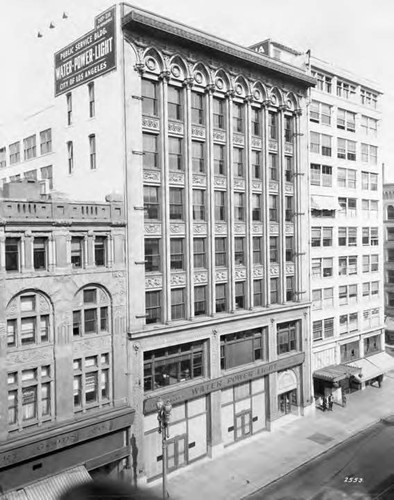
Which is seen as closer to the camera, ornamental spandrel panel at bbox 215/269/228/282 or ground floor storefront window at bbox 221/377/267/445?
ornamental spandrel panel at bbox 215/269/228/282

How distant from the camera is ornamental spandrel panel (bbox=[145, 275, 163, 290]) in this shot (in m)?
31.1

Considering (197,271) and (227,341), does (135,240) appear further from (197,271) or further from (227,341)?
(227,341)

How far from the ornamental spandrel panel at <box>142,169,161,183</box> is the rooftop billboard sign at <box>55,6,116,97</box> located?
6349 mm

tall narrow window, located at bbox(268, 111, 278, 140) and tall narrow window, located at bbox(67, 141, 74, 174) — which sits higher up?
tall narrow window, located at bbox(268, 111, 278, 140)

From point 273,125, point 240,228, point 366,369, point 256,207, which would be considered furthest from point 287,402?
point 273,125

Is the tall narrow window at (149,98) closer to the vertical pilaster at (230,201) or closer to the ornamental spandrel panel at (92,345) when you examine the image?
the vertical pilaster at (230,201)

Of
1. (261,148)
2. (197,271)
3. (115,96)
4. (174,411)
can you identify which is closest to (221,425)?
(174,411)

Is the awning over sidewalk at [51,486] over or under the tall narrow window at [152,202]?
under

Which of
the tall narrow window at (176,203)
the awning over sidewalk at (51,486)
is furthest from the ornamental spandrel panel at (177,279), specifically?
the awning over sidewalk at (51,486)

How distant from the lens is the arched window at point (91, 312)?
28.1 meters

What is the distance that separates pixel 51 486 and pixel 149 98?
22150mm

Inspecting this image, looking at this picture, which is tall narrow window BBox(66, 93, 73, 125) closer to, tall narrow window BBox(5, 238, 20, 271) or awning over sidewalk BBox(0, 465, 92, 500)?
tall narrow window BBox(5, 238, 20, 271)

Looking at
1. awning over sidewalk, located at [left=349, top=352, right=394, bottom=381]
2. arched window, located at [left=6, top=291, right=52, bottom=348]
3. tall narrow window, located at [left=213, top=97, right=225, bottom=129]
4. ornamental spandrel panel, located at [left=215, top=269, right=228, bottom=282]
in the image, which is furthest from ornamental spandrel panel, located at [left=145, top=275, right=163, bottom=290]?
awning over sidewalk, located at [left=349, top=352, right=394, bottom=381]

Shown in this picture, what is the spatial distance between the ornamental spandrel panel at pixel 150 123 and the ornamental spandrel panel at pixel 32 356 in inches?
554
